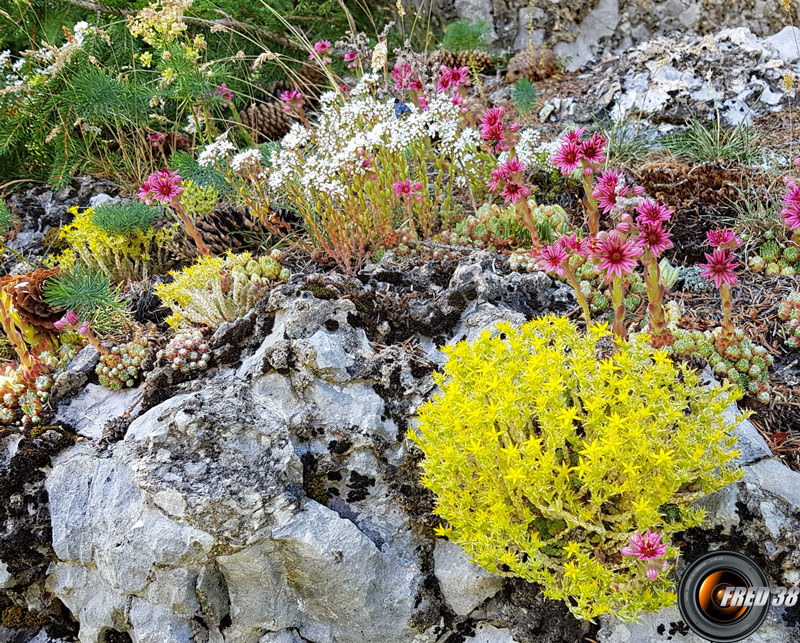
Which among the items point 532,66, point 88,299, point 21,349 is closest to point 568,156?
point 88,299

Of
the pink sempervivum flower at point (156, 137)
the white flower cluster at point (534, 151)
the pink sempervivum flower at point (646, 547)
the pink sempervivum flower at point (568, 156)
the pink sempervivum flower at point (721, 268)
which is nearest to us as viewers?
the pink sempervivum flower at point (646, 547)

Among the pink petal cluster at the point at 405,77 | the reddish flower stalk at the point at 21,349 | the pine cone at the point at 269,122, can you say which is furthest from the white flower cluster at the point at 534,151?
the reddish flower stalk at the point at 21,349

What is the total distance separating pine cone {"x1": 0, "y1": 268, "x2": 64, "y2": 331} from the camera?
3.82 metres

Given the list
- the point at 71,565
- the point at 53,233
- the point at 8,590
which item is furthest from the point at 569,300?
the point at 53,233

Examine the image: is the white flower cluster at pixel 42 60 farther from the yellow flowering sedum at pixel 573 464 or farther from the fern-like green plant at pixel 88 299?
the yellow flowering sedum at pixel 573 464

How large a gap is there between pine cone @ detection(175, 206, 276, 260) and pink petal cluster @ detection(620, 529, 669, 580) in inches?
141

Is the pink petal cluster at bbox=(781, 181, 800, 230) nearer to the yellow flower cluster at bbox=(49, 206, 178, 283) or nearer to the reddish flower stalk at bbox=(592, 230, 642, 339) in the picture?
the reddish flower stalk at bbox=(592, 230, 642, 339)

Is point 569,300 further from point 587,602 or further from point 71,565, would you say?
point 71,565

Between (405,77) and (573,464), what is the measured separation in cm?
342

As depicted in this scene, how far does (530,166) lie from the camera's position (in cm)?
496

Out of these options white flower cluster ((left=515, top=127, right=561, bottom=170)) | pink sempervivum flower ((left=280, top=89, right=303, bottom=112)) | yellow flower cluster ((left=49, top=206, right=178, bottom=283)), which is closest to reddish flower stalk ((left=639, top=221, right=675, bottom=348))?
white flower cluster ((left=515, top=127, right=561, bottom=170))

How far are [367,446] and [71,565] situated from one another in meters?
1.61

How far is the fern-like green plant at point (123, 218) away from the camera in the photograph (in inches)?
172

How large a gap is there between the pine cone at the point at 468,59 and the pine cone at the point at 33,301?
513cm
